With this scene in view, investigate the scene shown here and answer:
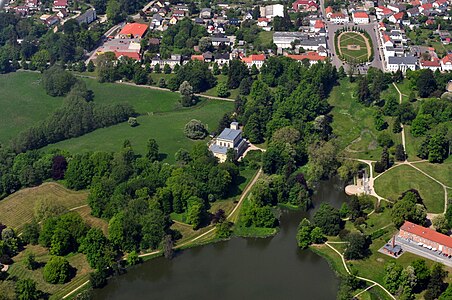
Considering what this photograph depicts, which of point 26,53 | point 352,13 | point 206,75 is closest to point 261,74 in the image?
point 206,75

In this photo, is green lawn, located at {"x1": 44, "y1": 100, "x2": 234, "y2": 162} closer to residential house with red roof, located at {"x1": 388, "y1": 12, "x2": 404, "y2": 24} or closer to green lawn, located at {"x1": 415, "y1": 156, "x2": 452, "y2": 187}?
green lawn, located at {"x1": 415, "y1": 156, "x2": 452, "y2": 187}

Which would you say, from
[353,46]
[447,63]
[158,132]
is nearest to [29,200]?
[158,132]

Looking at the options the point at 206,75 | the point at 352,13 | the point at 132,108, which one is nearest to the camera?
the point at 132,108

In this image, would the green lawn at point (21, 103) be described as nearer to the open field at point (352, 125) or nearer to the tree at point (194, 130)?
the tree at point (194, 130)

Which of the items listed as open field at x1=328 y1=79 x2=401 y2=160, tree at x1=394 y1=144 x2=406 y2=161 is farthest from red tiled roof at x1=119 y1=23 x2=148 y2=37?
tree at x1=394 y1=144 x2=406 y2=161

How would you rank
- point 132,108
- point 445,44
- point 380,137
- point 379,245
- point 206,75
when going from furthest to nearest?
point 445,44 → point 206,75 → point 132,108 → point 380,137 → point 379,245

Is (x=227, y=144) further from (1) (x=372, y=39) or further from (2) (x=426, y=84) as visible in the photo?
(1) (x=372, y=39)

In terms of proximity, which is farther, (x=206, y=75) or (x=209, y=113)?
(x=206, y=75)

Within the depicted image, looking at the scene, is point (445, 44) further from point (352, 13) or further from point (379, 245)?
point (379, 245)
